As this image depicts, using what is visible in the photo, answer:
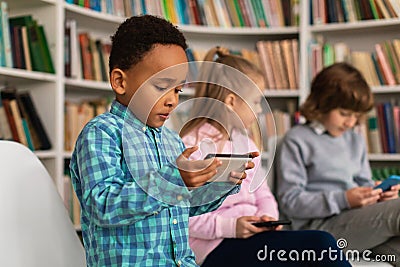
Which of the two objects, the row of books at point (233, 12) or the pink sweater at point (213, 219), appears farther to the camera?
the row of books at point (233, 12)

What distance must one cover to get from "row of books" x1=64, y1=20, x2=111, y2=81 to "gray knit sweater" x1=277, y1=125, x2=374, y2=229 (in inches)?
37.5

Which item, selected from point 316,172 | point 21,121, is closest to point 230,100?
point 316,172

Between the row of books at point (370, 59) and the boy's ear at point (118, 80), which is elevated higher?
the row of books at point (370, 59)

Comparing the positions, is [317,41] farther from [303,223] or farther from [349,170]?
[303,223]

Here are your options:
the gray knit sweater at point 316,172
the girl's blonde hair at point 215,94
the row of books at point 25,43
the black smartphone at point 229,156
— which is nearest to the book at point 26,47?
the row of books at point 25,43

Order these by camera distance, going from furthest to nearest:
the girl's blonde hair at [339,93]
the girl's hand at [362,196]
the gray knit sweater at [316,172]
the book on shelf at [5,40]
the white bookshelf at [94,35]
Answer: the white bookshelf at [94,35] < the book on shelf at [5,40] < the girl's blonde hair at [339,93] < the gray knit sweater at [316,172] < the girl's hand at [362,196]

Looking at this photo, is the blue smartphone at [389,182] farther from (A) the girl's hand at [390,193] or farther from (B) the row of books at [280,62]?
(B) the row of books at [280,62]

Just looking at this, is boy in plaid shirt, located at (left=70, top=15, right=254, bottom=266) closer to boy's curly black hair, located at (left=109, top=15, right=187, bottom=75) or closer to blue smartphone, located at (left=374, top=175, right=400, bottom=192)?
boy's curly black hair, located at (left=109, top=15, right=187, bottom=75)

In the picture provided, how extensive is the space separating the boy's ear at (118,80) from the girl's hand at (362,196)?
881 mm

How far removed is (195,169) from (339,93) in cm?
111

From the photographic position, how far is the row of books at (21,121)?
87.2 inches

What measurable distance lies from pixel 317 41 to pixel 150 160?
191 centimetres

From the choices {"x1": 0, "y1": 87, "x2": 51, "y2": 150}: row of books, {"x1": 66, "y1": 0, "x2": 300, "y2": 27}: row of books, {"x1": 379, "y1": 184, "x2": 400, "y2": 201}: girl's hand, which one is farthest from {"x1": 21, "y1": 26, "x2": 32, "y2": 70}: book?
{"x1": 379, "y1": 184, "x2": 400, "y2": 201}: girl's hand

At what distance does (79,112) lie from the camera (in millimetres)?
2525
